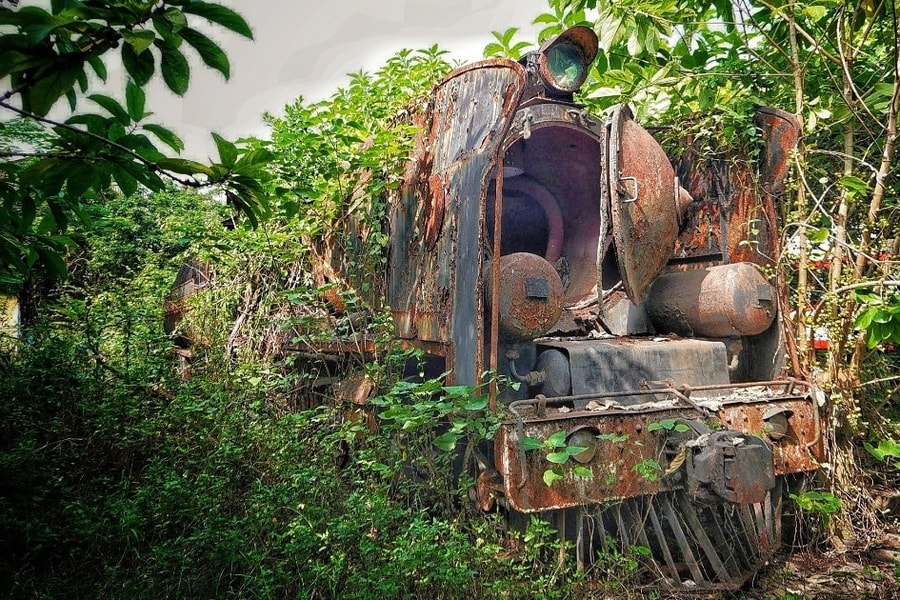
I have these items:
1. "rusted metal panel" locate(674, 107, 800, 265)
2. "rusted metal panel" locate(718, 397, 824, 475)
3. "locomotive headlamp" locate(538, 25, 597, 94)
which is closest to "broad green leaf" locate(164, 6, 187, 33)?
Result: "locomotive headlamp" locate(538, 25, 597, 94)

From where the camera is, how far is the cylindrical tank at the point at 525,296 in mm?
3326

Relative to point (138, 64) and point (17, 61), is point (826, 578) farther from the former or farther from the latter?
point (17, 61)

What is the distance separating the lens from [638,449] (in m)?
3.23

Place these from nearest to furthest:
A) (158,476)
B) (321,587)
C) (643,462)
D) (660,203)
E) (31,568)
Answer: (321,587) → (31,568) → (643,462) → (158,476) → (660,203)

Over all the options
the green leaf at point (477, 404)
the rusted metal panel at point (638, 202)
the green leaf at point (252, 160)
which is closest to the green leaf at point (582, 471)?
the green leaf at point (477, 404)

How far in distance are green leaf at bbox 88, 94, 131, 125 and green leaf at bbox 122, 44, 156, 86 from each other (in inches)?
8.0

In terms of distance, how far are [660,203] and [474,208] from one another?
127cm

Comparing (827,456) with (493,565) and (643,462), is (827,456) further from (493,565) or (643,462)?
(493,565)

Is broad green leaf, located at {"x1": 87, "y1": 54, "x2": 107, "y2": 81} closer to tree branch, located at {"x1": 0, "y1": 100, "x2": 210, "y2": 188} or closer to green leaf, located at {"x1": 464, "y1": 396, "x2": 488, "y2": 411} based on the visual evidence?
tree branch, located at {"x1": 0, "y1": 100, "x2": 210, "y2": 188}

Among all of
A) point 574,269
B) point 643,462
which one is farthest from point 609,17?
point 643,462

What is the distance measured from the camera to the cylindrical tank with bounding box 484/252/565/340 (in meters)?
3.33

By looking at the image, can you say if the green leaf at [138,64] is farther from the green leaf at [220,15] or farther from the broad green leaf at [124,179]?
the broad green leaf at [124,179]

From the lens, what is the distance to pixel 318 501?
331 cm

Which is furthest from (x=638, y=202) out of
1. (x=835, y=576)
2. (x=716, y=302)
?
(x=835, y=576)
